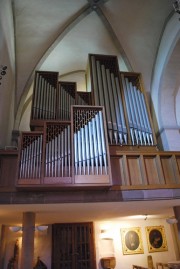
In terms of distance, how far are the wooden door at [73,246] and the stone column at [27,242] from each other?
3128 millimetres

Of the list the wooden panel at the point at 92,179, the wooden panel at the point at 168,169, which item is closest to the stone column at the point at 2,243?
the wooden panel at the point at 92,179

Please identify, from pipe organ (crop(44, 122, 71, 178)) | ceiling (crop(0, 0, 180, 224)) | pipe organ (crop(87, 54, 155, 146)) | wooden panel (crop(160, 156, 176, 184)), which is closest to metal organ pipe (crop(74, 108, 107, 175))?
pipe organ (crop(44, 122, 71, 178))

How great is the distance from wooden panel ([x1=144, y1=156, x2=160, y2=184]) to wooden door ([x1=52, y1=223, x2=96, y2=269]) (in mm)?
4376

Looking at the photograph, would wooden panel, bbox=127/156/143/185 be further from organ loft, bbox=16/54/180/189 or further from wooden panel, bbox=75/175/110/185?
wooden panel, bbox=75/175/110/185

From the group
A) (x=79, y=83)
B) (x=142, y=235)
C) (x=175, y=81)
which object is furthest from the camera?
(x=79, y=83)

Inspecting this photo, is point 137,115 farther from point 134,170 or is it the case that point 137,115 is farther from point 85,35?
point 85,35

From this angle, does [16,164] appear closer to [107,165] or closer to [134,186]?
[107,165]

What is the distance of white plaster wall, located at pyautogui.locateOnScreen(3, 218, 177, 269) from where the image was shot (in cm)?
865

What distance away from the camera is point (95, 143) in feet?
18.1

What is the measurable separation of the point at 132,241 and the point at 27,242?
5282 mm

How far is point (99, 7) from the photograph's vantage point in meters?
8.27

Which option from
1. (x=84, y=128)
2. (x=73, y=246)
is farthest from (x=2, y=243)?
(x=84, y=128)

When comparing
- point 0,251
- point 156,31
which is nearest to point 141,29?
point 156,31

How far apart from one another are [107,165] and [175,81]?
194 inches
